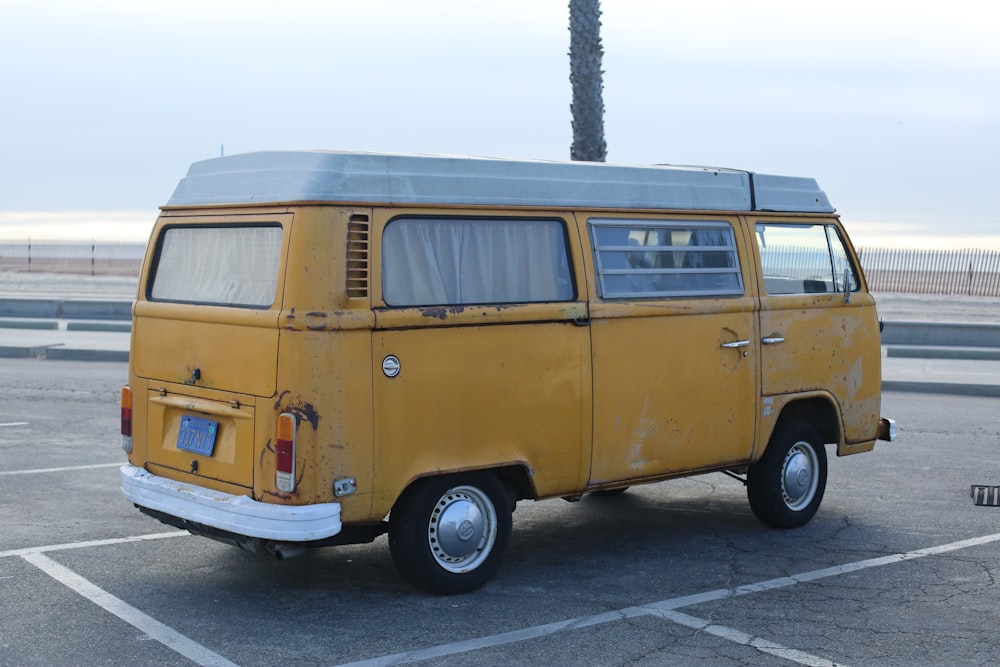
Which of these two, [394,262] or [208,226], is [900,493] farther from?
[208,226]

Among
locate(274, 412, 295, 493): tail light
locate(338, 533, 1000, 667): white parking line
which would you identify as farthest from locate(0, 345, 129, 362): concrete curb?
locate(338, 533, 1000, 667): white parking line

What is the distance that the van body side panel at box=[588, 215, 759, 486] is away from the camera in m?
6.96

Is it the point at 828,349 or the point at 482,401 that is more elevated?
the point at 828,349

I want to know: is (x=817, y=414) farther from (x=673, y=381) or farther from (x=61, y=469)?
(x=61, y=469)

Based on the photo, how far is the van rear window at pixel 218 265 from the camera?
6.16 meters

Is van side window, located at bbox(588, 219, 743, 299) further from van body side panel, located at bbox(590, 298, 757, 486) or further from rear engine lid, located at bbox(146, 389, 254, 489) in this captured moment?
rear engine lid, located at bbox(146, 389, 254, 489)

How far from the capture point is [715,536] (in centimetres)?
801

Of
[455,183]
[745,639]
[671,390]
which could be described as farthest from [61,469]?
[745,639]

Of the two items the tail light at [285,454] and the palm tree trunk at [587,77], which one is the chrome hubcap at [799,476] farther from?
the palm tree trunk at [587,77]

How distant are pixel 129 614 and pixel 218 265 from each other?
1.84m

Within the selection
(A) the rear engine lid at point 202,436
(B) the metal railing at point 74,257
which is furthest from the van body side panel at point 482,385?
(B) the metal railing at point 74,257

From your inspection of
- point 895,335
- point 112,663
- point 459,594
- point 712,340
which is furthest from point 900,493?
point 895,335

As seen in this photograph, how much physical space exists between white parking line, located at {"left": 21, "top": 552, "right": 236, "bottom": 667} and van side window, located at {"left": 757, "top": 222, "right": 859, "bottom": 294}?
425 centimetres

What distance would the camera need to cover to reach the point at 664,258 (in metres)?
7.41
